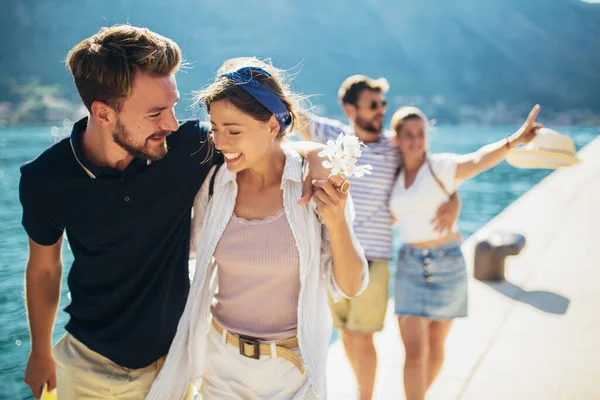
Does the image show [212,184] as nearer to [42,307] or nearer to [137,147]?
[137,147]

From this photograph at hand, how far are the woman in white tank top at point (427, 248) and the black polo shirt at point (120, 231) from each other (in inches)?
70.9

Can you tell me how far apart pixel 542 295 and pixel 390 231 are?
2.95 m

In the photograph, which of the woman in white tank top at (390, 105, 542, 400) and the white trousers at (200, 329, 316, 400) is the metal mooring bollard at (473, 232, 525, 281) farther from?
the white trousers at (200, 329, 316, 400)

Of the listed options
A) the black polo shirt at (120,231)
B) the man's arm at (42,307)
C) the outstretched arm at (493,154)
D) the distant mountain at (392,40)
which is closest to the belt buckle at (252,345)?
the black polo shirt at (120,231)

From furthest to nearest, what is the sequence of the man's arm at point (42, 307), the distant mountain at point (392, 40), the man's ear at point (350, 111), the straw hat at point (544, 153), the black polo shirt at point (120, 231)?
1. the distant mountain at point (392, 40)
2. the man's ear at point (350, 111)
3. the straw hat at point (544, 153)
4. the man's arm at point (42, 307)
5. the black polo shirt at point (120, 231)

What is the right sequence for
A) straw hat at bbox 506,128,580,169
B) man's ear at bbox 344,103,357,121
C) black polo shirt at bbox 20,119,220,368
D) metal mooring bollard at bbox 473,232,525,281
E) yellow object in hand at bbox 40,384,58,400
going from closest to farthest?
black polo shirt at bbox 20,119,220,368 < yellow object in hand at bbox 40,384,58,400 < straw hat at bbox 506,128,580,169 < man's ear at bbox 344,103,357,121 < metal mooring bollard at bbox 473,232,525,281

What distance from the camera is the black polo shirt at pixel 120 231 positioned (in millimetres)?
2260

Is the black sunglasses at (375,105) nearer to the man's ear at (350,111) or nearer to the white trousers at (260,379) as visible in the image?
the man's ear at (350,111)

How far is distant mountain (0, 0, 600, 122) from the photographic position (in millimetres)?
65438

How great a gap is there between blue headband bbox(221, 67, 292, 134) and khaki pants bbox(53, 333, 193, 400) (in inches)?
46.6

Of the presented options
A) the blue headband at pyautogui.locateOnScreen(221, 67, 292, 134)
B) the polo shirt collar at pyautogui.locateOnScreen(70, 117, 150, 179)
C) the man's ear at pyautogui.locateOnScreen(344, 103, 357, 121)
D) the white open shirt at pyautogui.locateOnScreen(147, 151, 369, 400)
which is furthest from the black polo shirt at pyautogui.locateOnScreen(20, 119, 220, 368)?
the man's ear at pyautogui.locateOnScreen(344, 103, 357, 121)

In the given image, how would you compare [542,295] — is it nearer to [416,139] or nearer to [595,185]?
[416,139]

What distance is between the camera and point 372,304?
152 inches

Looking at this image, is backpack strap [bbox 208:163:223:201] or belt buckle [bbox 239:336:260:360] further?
backpack strap [bbox 208:163:223:201]
